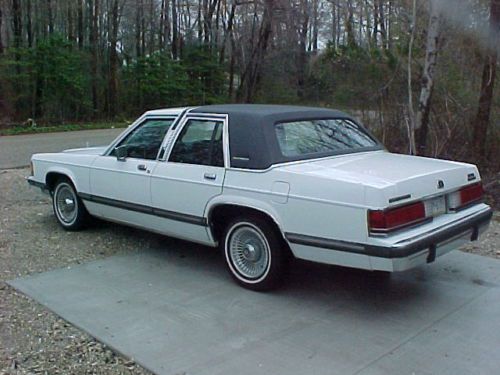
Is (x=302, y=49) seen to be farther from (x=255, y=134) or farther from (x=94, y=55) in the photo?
(x=255, y=134)

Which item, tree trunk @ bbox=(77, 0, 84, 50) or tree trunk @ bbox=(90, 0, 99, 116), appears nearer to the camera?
tree trunk @ bbox=(77, 0, 84, 50)

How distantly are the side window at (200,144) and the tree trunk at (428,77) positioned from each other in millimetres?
5463

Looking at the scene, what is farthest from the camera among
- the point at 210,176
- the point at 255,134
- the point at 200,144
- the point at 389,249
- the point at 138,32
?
the point at 138,32

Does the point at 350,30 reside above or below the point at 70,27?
below

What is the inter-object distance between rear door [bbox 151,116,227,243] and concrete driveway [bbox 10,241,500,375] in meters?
0.53

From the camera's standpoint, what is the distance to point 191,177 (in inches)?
183

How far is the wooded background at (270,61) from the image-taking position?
30.9 ft

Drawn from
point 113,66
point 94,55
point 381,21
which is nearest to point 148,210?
point 381,21

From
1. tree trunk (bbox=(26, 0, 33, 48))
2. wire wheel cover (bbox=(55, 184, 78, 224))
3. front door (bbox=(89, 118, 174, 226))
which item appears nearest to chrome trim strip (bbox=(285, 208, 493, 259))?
front door (bbox=(89, 118, 174, 226))

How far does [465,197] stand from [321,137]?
1375 millimetres

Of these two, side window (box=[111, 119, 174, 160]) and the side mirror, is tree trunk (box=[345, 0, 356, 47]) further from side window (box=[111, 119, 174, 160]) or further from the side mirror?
the side mirror

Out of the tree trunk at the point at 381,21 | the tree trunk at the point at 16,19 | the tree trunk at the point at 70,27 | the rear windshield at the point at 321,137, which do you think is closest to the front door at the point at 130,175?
the rear windshield at the point at 321,137

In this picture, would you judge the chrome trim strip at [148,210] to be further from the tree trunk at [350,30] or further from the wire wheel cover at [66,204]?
the tree trunk at [350,30]

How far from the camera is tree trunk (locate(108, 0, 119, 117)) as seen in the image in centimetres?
2352
